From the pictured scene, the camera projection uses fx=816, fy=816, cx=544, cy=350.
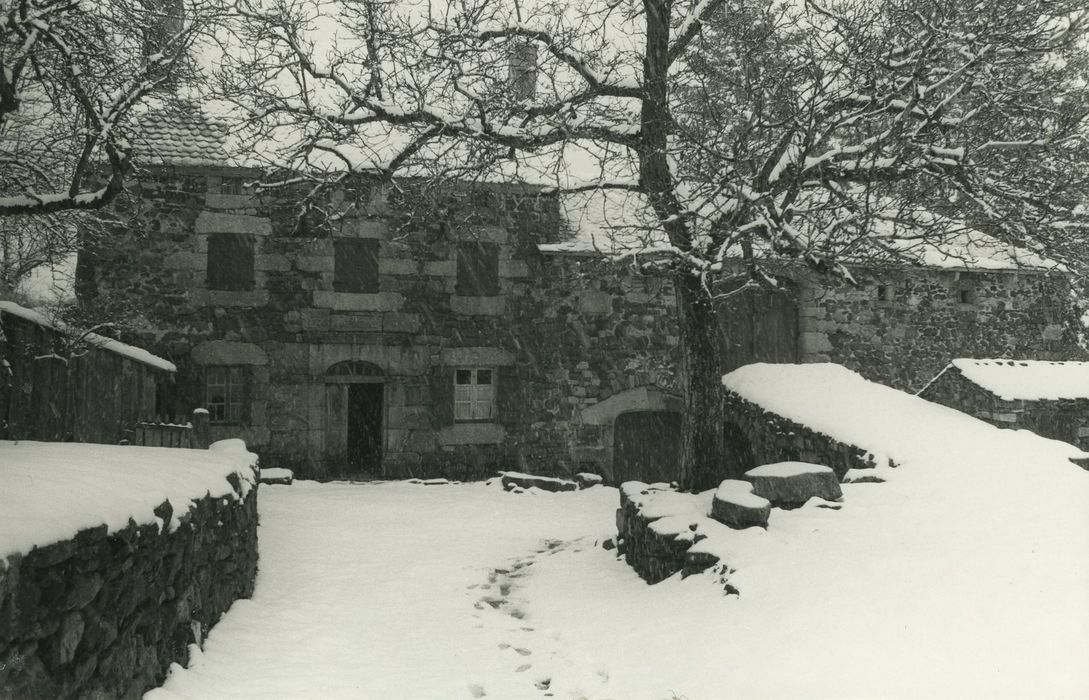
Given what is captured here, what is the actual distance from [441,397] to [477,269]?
2.23 meters

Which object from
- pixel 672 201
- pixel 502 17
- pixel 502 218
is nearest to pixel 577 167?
pixel 502 218

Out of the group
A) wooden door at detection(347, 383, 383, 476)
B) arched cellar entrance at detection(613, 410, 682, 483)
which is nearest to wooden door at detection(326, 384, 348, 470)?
wooden door at detection(347, 383, 383, 476)

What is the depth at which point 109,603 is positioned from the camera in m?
3.48

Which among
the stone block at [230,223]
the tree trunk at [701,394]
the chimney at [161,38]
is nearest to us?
the chimney at [161,38]

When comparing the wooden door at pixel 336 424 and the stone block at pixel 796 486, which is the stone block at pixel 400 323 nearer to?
the wooden door at pixel 336 424

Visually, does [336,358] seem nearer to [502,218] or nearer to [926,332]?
[502,218]

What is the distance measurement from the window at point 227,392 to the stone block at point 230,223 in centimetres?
218

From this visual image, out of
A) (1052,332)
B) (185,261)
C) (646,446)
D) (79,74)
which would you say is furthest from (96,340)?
(1052,332)

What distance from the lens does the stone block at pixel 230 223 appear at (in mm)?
12859

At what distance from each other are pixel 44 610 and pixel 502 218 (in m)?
11.4

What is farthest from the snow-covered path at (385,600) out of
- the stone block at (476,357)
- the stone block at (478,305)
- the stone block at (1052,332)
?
the stone block at (1052,332)

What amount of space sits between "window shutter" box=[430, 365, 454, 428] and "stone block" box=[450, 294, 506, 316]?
1.01 m

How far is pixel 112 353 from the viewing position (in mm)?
8195

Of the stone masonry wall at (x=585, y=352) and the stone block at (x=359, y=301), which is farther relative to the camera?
the stone masonry wall at (x=585, y=352)
